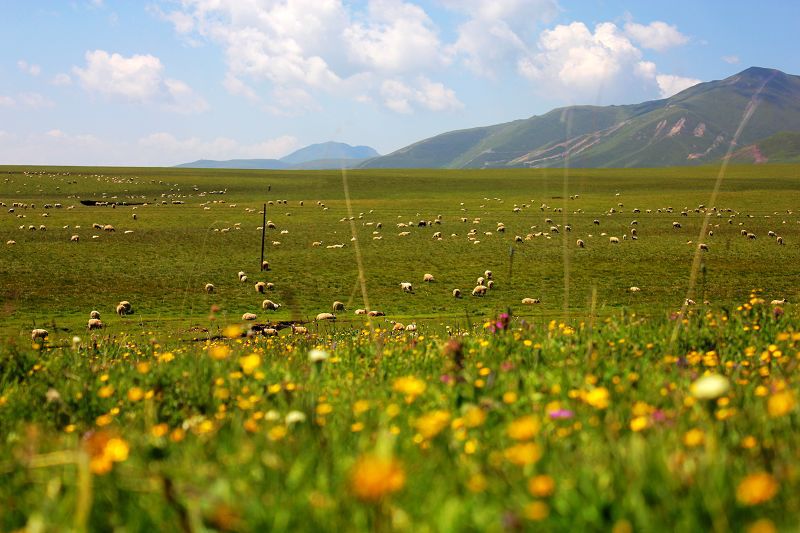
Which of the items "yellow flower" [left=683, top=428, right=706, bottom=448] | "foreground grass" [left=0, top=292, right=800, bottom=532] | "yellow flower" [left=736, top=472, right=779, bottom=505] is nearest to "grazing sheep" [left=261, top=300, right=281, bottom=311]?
"foreground grass" [left=0, top=292, right=800, bottom=532]

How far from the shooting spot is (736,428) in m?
3.54

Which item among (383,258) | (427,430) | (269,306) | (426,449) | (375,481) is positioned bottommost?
(269,306)

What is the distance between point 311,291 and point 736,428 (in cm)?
2135

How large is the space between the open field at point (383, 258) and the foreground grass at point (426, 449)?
145cm

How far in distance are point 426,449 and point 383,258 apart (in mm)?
28516

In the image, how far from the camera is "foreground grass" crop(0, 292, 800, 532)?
2395mm

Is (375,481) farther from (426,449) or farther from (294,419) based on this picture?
(294,419)

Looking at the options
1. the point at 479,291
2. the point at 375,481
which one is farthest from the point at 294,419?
the point at 479,291

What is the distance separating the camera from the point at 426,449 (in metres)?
3.57

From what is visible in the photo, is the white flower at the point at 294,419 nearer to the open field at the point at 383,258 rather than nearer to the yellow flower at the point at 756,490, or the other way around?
the open field at the point at 383,258

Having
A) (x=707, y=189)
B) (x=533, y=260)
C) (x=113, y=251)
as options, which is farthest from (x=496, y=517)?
(x=707, y=189)

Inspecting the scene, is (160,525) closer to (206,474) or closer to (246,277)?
(206,474)

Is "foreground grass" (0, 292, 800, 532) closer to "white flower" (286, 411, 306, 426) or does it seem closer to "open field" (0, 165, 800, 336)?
"white flower" (286, 411, 306, 426)

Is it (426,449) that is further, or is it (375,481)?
(426,449)
